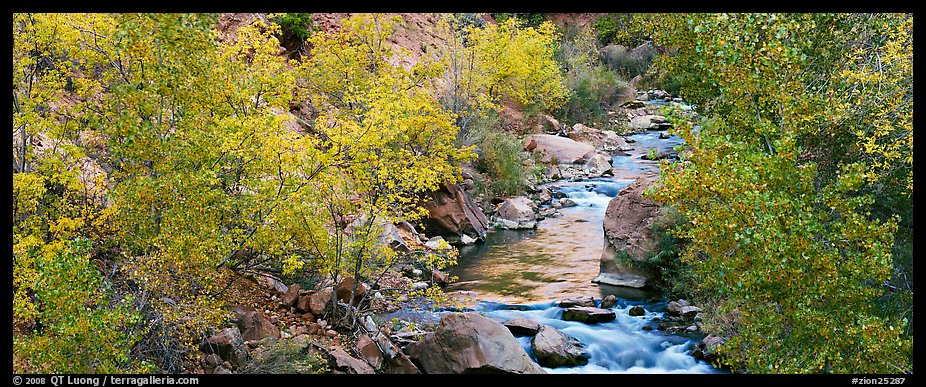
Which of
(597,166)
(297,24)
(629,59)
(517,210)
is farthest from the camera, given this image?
(629,59)

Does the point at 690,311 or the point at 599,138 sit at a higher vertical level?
the point at 599,138

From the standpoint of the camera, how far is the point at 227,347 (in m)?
11.0

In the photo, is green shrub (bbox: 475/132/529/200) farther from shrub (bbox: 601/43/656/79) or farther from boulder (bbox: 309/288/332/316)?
shrub (bbox: 601/43/656/79)

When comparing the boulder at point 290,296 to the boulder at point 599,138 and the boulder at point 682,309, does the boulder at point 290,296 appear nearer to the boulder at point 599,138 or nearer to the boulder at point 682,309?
the boulder at point 682,309

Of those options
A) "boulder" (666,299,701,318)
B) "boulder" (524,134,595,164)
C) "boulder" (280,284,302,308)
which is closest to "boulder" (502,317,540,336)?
"boulder" (666,299,701,318)

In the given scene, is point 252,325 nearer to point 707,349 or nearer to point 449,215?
point 707,349

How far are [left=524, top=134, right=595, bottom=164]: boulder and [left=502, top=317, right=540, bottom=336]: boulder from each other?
17.9 m

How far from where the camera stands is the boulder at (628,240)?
17188 mm

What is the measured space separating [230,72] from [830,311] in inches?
417

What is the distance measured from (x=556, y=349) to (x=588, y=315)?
6.99 ft

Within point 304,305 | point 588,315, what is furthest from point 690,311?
point 304,305

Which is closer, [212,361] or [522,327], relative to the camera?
[212,361]

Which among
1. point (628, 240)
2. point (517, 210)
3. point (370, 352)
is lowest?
point (370, 352)
